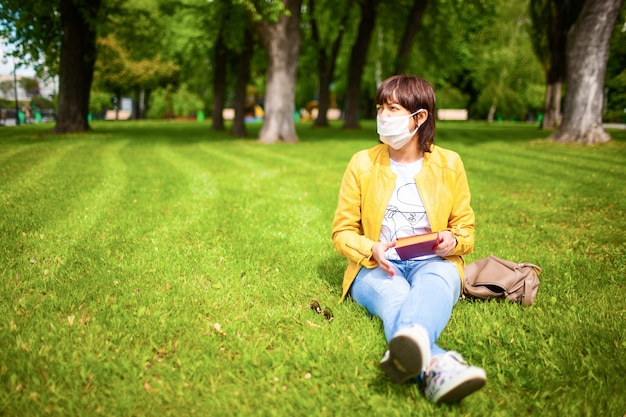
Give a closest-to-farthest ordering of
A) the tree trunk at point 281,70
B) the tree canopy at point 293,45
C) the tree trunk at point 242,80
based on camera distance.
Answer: the tree trunk at point 281,70 < the tree canopy at point 293,45 < the tree trunk at point 242,80

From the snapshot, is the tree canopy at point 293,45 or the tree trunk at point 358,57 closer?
the tree canopy at point 293,45

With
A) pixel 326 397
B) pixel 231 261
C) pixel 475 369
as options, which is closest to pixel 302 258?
pixel 231 261

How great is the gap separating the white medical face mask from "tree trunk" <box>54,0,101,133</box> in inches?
729

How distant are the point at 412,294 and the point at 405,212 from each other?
0.77m

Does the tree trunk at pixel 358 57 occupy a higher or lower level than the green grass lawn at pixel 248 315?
higher

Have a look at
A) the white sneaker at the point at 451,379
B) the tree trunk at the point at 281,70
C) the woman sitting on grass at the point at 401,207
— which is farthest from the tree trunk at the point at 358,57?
the white sneaker at the point at 451,379

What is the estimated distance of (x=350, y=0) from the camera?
2580cm

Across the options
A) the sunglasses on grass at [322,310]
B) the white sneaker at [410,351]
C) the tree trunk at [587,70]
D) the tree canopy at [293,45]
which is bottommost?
the sunglasses on grass at [322,310]

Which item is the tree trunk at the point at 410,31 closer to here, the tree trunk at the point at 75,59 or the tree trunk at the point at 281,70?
the tree trunk at the point at 281,70

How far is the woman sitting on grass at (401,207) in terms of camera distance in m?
3.07

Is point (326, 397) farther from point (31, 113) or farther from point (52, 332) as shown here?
point (31, 113)

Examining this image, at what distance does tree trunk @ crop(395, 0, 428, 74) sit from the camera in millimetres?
22906

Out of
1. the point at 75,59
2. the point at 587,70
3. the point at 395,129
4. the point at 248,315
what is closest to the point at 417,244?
the point at 395,129

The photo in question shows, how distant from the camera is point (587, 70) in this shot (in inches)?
567
